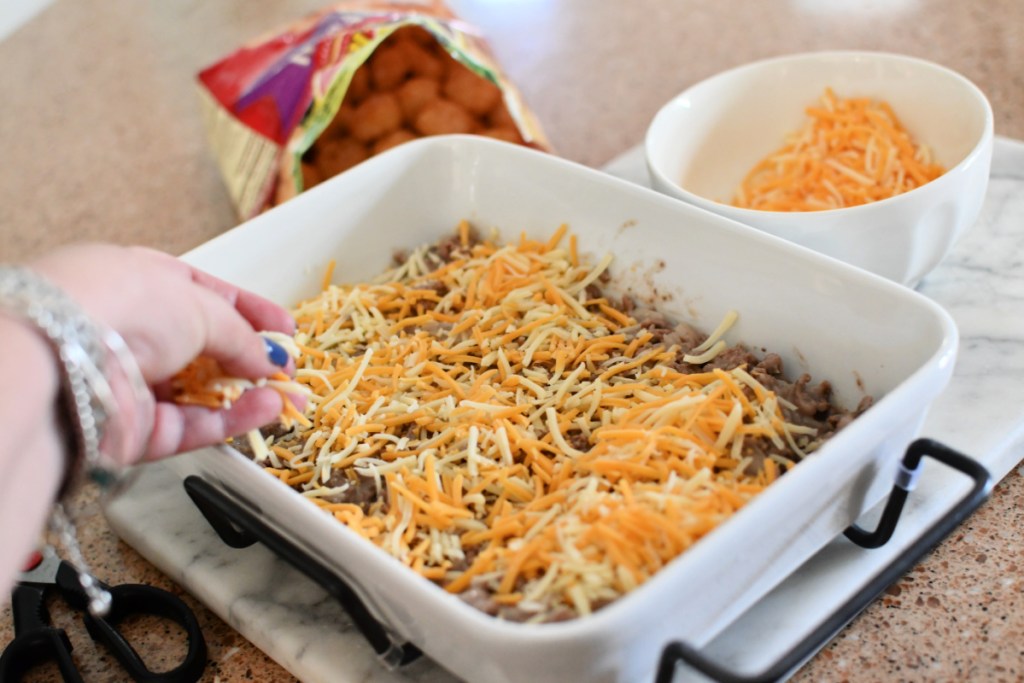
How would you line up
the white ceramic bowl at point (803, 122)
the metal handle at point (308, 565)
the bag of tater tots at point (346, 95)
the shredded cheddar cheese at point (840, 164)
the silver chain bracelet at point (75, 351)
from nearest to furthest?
the silver chain bracelet at point (75, 351), the metal handle at point (308, 565), the white ceramic bowl at point (803, 122), the shredded cheddar cheese at point (840, 164), the bag of tater tots at point (346, 95)

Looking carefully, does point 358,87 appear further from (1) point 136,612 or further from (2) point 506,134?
(1) point 136,612

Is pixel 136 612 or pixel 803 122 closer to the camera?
pixel 136 612

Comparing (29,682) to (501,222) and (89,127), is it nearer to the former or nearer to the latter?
(501,222)

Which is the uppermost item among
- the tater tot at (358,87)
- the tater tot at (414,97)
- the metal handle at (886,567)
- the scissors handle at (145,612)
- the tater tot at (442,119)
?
the tater tot at (358,87)

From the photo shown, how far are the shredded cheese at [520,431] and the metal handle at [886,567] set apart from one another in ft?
0.17

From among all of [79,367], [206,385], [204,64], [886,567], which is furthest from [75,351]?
[204,64]


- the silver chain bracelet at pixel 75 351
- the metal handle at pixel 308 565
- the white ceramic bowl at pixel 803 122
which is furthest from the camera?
the white ceramic bowl at pixel 803 122

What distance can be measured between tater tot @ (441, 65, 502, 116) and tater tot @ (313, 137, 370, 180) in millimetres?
120

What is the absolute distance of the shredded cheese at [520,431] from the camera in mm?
556

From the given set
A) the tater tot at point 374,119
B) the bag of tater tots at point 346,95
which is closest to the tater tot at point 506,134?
the bag of tater tots at point 346,95

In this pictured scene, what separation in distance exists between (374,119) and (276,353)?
0.52 metres

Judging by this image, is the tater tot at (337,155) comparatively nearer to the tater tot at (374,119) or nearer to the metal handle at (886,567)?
the tater tot at (374,119)

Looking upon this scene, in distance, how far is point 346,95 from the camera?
43.8 inches

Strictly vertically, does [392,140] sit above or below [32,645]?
above
